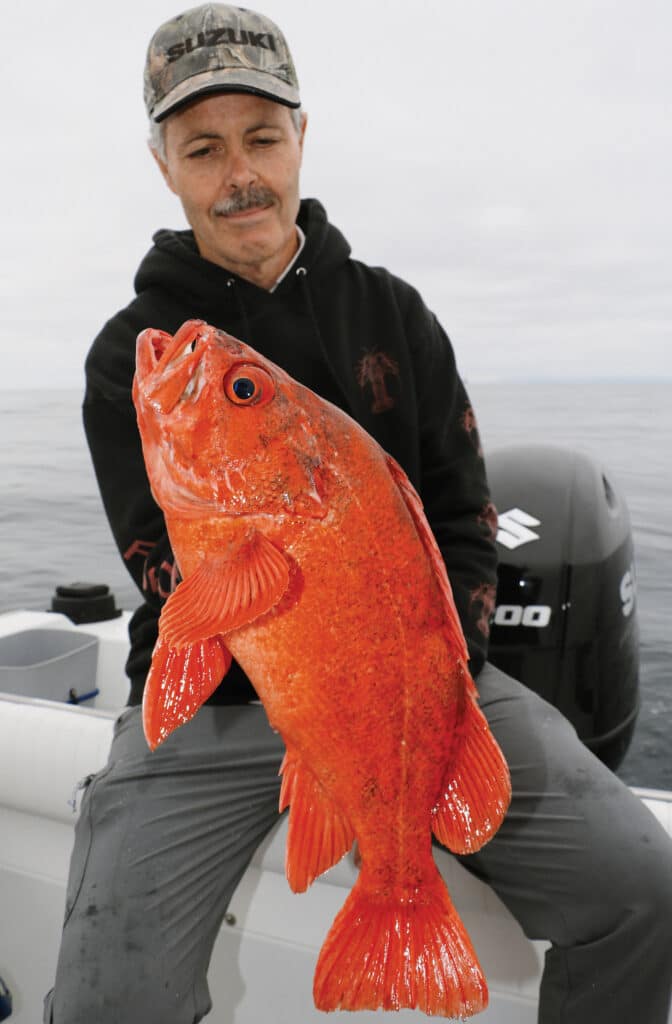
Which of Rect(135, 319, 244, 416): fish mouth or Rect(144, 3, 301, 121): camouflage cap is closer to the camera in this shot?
Rect(135, 319, 244, 416): fish mouth

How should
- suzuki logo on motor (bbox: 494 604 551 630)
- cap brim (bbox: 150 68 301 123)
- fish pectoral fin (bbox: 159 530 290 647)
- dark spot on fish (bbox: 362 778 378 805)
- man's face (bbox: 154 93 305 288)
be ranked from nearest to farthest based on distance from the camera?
fish pectoral fin (bbox: 159 530 290 647)
dark spot on fish (bbox: 362 778 378 805)
cap brim (bbox: 150 68 301 123)
man's face (bbox: 154 93 305 288)
suzuki logo on motor (bbox: 494 604 551 630)

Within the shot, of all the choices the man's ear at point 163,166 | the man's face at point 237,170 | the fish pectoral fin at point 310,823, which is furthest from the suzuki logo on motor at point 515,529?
the fish pectoral fin at point 310,823

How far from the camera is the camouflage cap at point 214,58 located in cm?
211

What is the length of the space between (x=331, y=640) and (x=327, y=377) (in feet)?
4.16

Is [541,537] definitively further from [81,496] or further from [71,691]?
[81,496]

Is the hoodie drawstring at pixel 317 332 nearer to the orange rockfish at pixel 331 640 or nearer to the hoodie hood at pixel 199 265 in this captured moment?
the hoodie hood at pixel 199 265

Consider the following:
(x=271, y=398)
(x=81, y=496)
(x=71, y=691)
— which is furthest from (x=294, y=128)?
(x=81, y=496)

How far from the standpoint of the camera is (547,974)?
6.17ft

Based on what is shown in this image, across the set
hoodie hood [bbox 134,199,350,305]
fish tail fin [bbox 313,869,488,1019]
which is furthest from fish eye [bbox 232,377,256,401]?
hoodie hood [bbox 134,199,350,305]

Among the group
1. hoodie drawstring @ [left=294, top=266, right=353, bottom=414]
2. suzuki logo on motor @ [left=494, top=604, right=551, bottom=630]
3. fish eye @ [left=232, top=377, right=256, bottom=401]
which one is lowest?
suzuki logo on motor @ [left=494, top=604, right=551, bottom=630]

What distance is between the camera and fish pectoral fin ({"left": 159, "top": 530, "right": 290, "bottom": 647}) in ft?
3.96

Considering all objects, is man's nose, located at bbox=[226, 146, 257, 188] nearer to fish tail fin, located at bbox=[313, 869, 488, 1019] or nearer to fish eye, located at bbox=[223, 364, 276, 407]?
fish eye, located at bbox=[223, 364, 276, 407]

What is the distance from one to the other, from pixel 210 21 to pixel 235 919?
2.50 meters

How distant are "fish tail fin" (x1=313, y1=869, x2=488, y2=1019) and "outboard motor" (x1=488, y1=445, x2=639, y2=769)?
1.63 meters
